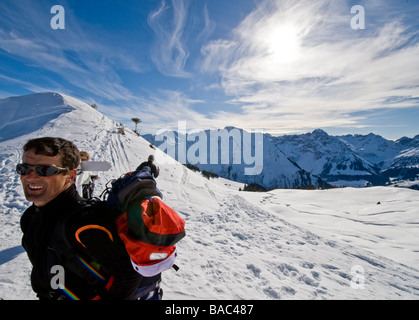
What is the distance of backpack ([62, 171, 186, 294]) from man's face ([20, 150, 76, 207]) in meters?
0.45

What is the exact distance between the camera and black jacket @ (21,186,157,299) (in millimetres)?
1688

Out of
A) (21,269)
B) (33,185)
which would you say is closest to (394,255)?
(33,185)

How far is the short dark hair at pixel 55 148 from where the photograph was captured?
196cm

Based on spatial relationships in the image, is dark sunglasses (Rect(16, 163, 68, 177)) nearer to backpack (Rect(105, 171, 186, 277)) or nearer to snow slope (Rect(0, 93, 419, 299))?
backpack (Rect(105, 171, 186, 277))

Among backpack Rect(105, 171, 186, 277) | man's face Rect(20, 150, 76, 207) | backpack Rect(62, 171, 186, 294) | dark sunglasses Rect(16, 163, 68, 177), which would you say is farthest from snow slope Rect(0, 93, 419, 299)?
dark sunglasses Rect(16, 163, 68, 177)

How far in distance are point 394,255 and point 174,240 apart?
12725 millimetres

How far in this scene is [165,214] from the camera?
5.41 feet

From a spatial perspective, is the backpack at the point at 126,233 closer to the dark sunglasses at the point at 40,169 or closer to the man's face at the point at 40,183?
the man's face at the point at 40,183

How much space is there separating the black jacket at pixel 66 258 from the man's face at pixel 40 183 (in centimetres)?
8

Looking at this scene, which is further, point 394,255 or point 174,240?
point 394,255

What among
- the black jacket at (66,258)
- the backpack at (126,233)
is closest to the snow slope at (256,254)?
the black jacket at (66,258)

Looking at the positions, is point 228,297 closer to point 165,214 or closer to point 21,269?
point 165,214

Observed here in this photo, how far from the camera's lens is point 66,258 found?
1674 millimetres

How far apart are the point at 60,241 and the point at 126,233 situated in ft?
1.97
